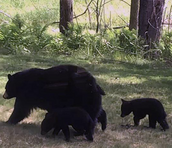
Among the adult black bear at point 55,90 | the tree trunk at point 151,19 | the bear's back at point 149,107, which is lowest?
the bear's back at point 149,107

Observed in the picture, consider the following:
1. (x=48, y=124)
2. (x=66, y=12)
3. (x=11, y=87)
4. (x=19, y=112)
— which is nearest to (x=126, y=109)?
(x=48, y=124)

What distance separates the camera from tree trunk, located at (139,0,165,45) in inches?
527

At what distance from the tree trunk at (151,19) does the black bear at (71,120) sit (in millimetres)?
8359

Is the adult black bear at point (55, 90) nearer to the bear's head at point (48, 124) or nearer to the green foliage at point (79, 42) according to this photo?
the bear's head at point (48, 124)

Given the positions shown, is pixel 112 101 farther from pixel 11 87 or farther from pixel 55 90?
pixel 11 87

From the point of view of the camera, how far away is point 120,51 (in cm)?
1343

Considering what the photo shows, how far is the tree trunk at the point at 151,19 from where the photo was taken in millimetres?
13398

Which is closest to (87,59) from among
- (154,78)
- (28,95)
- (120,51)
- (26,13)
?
(120,51)

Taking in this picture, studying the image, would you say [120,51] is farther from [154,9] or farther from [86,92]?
[86,92]

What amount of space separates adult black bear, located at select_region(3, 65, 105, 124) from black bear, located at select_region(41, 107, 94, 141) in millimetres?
285

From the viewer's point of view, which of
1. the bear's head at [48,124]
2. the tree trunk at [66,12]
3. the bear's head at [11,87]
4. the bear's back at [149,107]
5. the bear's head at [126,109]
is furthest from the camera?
the tree trunk at [66,12]

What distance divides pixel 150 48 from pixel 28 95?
812 cm

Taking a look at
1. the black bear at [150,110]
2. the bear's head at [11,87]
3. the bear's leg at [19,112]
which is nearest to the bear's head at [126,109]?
the black bear at [150,110]

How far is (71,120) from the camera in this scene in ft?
18.1
